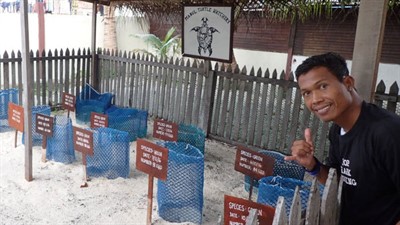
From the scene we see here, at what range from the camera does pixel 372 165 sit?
1.43 m

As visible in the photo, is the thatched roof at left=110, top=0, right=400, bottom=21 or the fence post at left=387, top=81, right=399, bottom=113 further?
the thatched roof at left=110, top=0, right=400, bottom=21

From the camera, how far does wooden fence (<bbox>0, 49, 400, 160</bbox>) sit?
5.07 metres

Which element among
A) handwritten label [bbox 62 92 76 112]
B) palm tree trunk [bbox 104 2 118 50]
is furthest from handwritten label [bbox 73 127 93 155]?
palm tree trunk [bbox 104 2 118 50]

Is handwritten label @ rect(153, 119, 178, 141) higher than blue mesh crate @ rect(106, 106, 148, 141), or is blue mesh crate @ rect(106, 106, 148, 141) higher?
handwritten label @ rect(153, 119, 178, 141)

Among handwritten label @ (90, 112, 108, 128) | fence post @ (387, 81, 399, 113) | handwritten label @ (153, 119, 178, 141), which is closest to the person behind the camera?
handwritten label @ (153, 119, 178, 141)

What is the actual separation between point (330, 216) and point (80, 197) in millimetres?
2682

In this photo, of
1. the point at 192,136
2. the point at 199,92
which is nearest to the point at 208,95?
the point at 199,92

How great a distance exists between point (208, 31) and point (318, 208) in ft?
13.9

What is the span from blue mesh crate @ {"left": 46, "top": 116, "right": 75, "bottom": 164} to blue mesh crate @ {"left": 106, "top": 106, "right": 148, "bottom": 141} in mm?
797

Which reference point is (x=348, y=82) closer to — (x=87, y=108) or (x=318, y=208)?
(x=318, y=208)

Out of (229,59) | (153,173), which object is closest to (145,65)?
Result: (229,59)

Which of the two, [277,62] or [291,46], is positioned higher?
[291,46]

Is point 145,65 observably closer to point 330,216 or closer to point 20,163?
point 20,163

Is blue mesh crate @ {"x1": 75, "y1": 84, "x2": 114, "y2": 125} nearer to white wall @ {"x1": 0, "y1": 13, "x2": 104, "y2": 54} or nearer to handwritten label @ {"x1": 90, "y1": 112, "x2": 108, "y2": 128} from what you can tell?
handwritten label @ {"x1": 90, "y1": 112, "x2": 108, "y2": 128}
